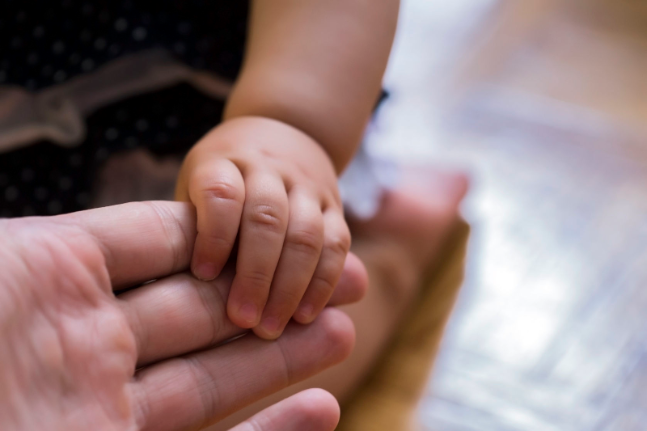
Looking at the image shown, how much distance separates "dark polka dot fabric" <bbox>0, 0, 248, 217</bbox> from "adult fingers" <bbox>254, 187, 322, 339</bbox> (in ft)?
0.87

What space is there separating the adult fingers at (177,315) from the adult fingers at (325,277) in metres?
0.04

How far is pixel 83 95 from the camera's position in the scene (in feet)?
1.85

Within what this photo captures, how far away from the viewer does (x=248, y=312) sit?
356 millimetres

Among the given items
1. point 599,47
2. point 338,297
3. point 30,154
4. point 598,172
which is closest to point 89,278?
point 338,297

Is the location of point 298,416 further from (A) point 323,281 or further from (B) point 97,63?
(B) point 97,63

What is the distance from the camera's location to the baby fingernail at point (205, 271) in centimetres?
36

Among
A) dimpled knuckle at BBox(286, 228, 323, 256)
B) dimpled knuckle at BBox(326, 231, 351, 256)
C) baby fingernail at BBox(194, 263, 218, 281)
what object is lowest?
baby fingernail at BBox(194, 263, 218, 281)

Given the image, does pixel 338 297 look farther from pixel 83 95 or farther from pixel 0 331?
pixel 83 95

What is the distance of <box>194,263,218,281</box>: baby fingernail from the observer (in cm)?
36

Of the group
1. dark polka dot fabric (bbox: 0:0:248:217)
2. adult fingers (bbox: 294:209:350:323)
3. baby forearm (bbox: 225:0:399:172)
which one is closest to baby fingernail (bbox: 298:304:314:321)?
adult fingers (bbox: 294:209:350:323)

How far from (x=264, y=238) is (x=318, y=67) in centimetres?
20

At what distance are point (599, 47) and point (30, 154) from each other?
95cm

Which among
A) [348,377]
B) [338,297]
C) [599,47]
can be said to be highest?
[599,47]

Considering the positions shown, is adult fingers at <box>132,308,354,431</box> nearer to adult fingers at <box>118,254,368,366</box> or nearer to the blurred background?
adult fingers at <box>118,254,368,366</box>
